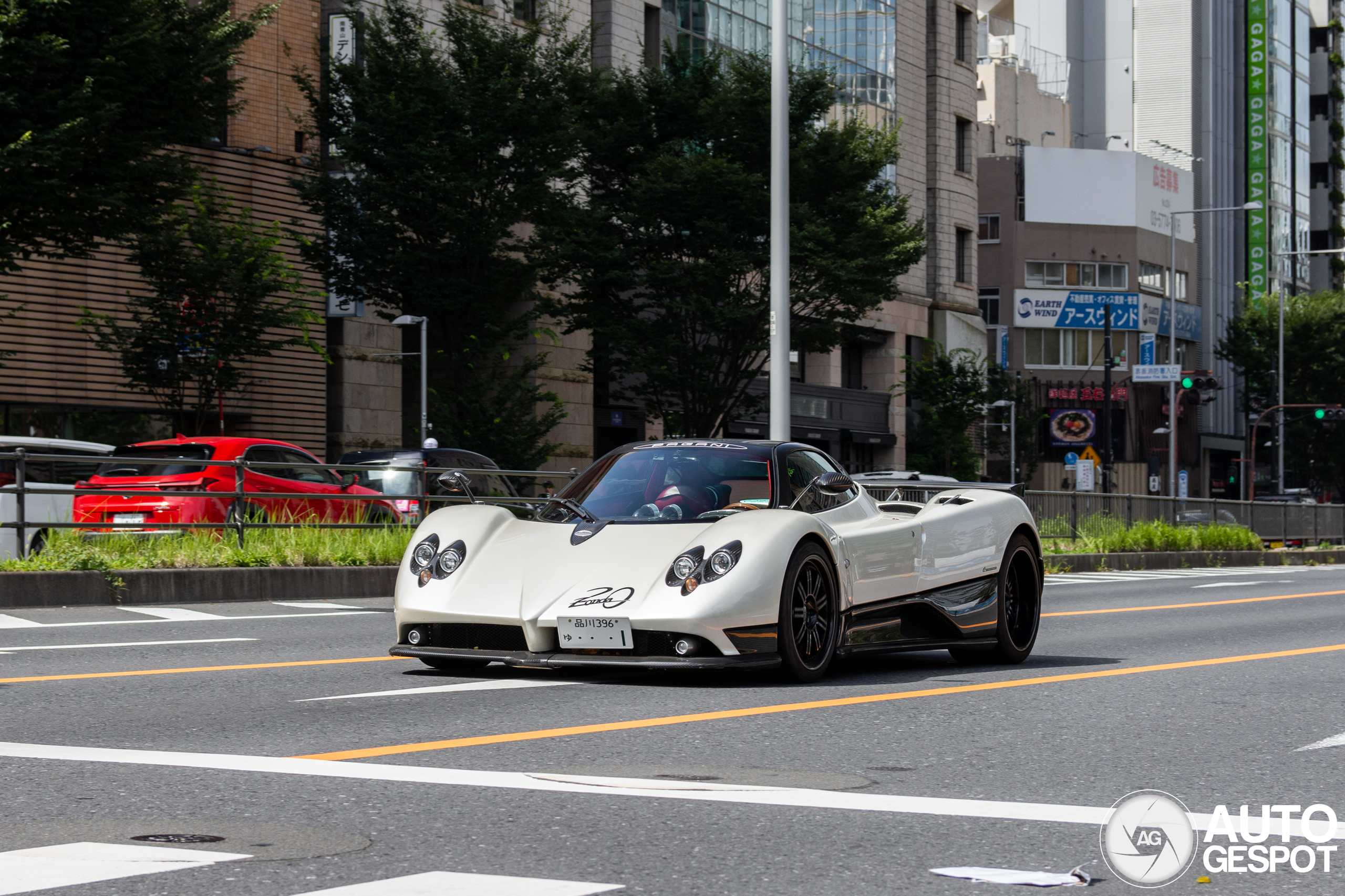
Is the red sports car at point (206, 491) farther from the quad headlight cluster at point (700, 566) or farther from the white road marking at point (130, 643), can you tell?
the quad headlight cluster at point (700, 566)

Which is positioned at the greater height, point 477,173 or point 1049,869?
point 477,173

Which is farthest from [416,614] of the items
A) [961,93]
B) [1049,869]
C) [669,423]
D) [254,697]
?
[961,93]

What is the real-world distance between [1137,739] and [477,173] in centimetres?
2343

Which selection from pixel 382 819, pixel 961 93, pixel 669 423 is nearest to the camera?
pixel 382 819

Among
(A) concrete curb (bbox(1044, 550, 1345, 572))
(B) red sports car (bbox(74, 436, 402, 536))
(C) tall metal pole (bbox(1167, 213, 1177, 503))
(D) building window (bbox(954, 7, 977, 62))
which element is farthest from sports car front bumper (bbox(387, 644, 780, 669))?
(D) building window (bbox(954, 7, 977, 62))

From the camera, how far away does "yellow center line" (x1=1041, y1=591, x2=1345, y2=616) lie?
1596 cm

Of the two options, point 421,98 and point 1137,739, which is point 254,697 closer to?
point 1137,739

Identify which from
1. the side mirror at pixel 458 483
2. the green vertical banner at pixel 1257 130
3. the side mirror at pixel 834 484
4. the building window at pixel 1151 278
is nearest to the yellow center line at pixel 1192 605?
the side mirror at pixel 834 484

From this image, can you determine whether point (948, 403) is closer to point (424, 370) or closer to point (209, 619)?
point (424, 370)

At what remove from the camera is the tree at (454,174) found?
29.1 m

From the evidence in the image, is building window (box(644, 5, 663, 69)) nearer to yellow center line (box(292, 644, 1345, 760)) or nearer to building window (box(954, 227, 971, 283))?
building window (box(954, 227, 971, 283))

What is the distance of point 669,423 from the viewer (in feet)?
Answer: 119

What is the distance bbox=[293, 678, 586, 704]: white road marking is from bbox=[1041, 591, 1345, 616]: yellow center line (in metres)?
7.96

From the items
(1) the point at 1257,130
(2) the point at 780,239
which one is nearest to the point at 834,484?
(2) the point at 780,239
